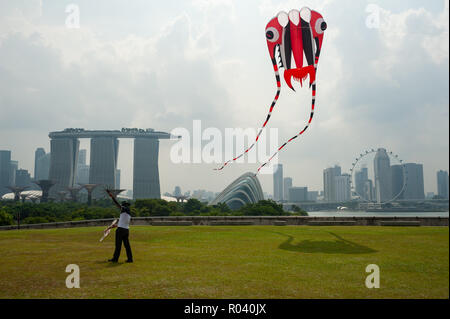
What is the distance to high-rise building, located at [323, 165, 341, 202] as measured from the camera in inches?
6216

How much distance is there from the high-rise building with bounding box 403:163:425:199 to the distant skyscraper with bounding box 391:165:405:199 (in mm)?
1755

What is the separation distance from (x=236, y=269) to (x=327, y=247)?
609cm

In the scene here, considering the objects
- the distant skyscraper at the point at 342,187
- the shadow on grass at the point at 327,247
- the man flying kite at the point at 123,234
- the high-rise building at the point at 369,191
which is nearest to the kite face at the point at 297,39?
the shadow on grass at the point at 327,247

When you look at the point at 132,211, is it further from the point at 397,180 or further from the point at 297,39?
the point at 297,39

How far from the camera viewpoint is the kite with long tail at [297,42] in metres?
17.9

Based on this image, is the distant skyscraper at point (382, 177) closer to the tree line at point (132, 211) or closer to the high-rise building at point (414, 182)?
the high-rise building at point (414, 182)

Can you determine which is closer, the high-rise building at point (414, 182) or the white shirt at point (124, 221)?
the white shirt at point (124, 221)

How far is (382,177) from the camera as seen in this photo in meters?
85.4

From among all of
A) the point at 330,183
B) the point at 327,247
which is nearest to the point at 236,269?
the point at 327,247

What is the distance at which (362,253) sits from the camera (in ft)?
45.4

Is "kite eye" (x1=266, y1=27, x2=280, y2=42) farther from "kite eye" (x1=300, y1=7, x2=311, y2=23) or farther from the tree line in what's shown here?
the tree line

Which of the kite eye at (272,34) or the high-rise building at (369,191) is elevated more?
the kite eye at (272,34)
